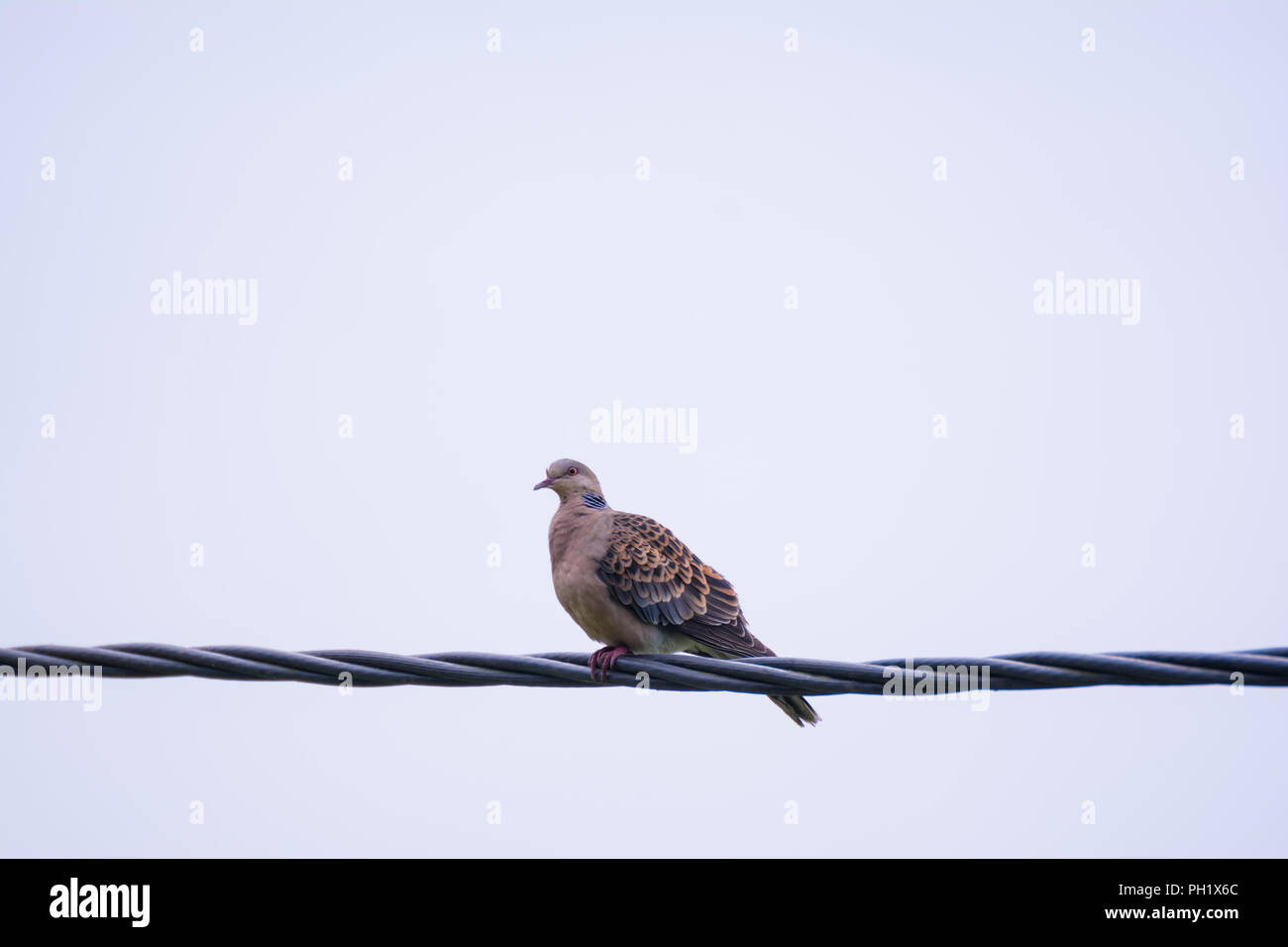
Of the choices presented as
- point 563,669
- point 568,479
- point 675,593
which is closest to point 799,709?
point 675,593

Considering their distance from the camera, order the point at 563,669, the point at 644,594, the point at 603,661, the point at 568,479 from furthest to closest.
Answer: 1. the point at 568,479
2. the point at 644,594
3. the point at 603,661
4. the point at 563,669

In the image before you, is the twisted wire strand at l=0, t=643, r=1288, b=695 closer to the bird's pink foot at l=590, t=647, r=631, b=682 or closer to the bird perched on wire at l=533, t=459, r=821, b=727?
the bird's pink foot at l=590, t=647, r=631, b=682

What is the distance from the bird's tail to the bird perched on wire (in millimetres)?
479

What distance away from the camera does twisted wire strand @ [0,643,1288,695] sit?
10.2 feet

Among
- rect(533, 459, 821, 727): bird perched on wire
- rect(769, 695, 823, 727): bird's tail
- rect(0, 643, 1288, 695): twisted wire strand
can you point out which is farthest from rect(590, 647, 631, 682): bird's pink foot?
rect(769, 695, 823, 727): bird's tail

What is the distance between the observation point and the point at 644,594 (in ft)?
17.1

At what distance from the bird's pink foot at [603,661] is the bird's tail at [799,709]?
0.65 m

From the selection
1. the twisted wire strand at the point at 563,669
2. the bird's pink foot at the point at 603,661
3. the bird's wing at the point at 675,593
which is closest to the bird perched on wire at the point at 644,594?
the bird's wing at the point at 675,593

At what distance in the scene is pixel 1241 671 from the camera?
2.95 meters

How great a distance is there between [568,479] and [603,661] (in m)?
1.96

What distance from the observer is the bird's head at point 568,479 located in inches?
246

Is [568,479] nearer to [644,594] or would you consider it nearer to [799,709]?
[644,594]

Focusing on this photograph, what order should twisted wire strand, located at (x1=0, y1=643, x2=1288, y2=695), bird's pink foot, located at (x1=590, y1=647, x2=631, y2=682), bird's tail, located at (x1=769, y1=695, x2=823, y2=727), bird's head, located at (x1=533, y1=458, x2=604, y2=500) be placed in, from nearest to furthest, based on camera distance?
twisted wire strand, located at (x1=0, y1=643, x2=1288, y2=695) < bird's pink foot, located at (x1=590, y1=647, x2=631, y2=682) < bird's tail, located at (x1=769, y1=695, x2=823, y2=727) < bird's head, located at (x1=533, y1=458, x2=604, y2=500)

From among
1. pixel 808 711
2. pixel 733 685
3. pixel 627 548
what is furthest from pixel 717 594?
pixel 733 685
